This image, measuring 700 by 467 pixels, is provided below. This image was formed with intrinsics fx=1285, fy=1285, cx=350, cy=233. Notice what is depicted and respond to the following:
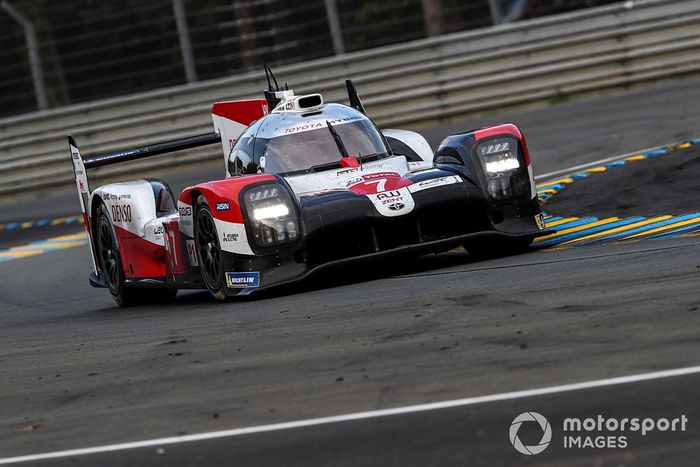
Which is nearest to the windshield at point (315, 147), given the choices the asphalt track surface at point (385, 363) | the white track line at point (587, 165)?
the asphalt track surface at point (385, 363)

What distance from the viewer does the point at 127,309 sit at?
10.9 m

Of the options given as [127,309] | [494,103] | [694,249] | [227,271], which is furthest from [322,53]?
[694,249]

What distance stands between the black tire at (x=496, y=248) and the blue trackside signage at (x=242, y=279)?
5.56 ft

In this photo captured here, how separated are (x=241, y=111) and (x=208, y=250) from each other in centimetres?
A: 277

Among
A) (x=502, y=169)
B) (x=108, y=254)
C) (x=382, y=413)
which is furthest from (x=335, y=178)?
(x=382, y=413)

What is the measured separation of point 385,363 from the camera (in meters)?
5.90

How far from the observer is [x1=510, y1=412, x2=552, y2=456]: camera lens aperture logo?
4.29 m

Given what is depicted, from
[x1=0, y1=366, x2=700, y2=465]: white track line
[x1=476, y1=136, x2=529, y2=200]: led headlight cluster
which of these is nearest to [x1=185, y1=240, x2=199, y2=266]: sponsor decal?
[x1=476, y1=136, x2=529, y2=200]: led headlight cluster

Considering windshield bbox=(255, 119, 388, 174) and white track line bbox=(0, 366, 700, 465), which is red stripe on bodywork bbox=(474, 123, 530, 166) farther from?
white track line bbox=(0, 366, 700, 465)

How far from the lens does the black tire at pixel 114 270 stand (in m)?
11.1

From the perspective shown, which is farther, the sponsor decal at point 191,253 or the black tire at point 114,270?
the black tire at point 114,270

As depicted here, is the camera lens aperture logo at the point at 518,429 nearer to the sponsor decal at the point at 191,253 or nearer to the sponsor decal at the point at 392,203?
the sponsor decal at the point at 392,203

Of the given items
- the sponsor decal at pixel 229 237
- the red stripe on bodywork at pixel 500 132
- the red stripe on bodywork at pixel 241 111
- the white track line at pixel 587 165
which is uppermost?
the red stripe on bodywork at pixel 241 111

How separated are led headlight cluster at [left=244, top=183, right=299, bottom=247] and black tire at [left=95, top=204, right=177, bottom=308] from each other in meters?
2.62
